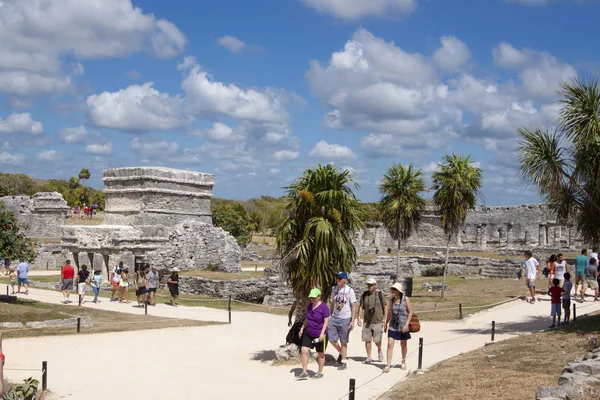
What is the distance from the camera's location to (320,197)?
12008 mm

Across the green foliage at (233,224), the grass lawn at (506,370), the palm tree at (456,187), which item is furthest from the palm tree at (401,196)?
the green foliage at (233,224)

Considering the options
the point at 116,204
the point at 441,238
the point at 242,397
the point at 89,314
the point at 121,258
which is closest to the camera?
the point at 242,397

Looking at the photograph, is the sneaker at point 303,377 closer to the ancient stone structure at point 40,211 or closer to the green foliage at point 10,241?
the green foliage at point 10,241

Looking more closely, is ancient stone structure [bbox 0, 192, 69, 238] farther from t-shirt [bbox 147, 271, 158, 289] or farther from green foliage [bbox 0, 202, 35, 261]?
green foliage [bbox 0, 202, 35, 261]

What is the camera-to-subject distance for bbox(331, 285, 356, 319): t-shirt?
428 inches

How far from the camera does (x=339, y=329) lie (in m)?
11.0

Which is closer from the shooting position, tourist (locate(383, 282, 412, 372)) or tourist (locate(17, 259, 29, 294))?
tourist (locate(383, 282, 412, 372))

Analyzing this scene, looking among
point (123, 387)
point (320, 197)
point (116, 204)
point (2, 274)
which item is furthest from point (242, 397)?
point (2, 274)

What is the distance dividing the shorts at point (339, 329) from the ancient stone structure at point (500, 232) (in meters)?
32.4

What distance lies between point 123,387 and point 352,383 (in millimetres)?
4031

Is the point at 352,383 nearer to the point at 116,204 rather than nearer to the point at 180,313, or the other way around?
the point at 180,313

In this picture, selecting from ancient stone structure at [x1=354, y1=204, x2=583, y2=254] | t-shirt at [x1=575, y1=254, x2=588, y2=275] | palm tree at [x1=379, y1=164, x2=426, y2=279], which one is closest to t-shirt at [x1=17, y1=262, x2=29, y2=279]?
palm tree at [x1=379, y1=164, x2=426, y2=279]

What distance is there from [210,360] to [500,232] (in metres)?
36.4

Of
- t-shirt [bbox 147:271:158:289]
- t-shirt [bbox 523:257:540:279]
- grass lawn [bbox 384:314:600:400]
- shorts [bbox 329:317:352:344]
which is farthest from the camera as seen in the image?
t-shirt [bbox 147:271:158:289]
